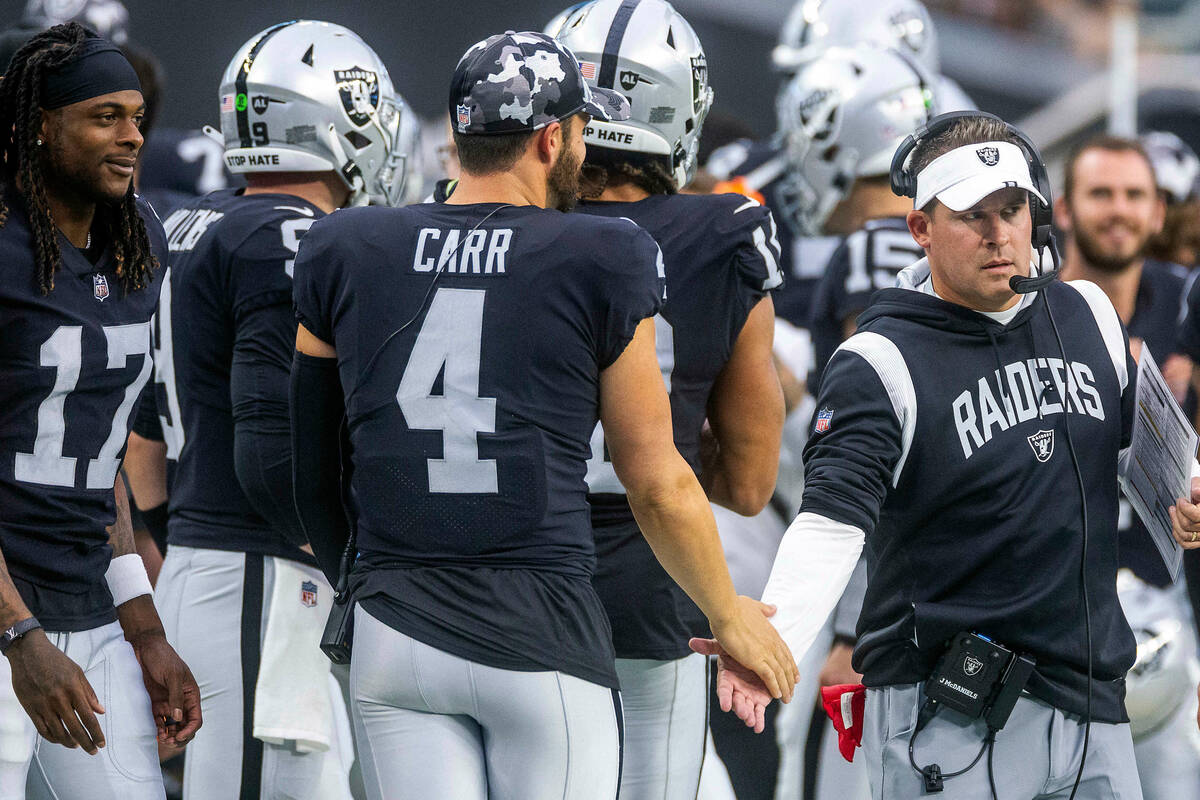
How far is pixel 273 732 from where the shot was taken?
12.5 feet

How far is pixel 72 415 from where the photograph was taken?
3.09 m

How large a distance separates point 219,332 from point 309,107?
655mm

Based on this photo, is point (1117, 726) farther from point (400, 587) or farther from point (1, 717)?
point (1, 717)

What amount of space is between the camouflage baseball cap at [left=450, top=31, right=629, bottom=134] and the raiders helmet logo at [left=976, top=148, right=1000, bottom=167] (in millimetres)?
827

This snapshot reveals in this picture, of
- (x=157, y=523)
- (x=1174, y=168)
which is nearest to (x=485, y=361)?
(x=157, y=523)

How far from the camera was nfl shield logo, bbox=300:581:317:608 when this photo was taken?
155 inches

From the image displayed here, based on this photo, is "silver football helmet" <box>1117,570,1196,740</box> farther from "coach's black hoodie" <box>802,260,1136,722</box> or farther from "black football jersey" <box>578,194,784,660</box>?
"black football jersey" <box>578,194,784,660</box>

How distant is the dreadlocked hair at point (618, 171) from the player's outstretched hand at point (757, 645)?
1148 millimetres

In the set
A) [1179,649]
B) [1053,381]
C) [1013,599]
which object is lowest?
[1179,649]

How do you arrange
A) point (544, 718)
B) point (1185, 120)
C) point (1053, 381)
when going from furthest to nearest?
point (1185, 120), point (1053, 381), point (544, 718)

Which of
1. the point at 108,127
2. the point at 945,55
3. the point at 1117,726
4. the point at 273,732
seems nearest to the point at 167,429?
the point at 273,732

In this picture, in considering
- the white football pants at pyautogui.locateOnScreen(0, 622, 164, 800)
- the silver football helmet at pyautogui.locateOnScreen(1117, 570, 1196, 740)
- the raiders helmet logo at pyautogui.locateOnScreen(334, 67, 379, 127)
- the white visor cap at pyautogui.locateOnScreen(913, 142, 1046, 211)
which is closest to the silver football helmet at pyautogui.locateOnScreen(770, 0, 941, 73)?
the silver football helmet at pyautogui.locateOnScreen(1117, 570, 1196, 740)

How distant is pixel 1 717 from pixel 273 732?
35.8 inches

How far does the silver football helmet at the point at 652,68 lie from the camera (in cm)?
377
